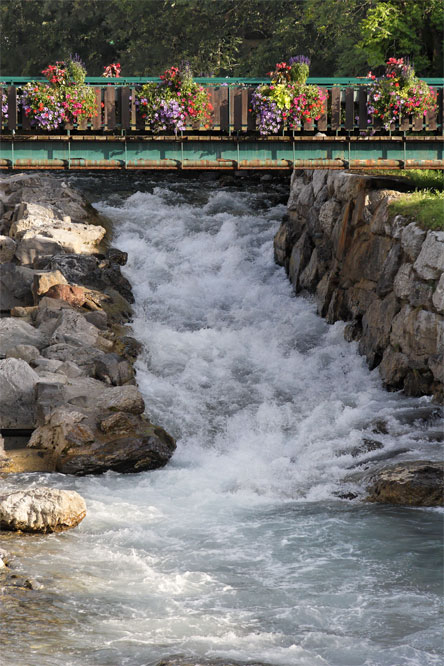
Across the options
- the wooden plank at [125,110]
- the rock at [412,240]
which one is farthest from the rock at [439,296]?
the wooden plank at [125,110]

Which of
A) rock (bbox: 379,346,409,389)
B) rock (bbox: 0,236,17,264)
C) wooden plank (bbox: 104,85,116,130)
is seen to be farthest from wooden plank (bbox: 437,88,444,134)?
rock (bbox: 0,236,17,264)

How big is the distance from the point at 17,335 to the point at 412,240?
785 centimetres

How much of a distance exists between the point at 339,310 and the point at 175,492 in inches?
312

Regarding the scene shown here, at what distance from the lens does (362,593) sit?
35.6 ft

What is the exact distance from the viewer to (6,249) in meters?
23.7

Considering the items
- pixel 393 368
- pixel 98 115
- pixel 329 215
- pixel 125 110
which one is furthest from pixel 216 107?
pixel 393 368

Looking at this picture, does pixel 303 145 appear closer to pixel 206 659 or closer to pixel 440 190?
pixel 440 190

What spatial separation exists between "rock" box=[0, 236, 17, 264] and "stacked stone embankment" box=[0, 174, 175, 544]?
0.09 feet

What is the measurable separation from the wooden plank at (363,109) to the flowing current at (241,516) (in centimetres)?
467

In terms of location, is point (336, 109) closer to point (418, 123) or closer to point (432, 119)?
point (418, 123)

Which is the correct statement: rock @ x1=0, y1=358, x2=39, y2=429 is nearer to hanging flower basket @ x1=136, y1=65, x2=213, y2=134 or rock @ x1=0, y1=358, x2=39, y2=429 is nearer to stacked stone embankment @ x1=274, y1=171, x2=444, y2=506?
hanging flower basket @ x1=136, y1=65, x2=213, y2=134

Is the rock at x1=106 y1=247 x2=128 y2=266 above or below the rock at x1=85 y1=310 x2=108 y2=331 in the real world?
above

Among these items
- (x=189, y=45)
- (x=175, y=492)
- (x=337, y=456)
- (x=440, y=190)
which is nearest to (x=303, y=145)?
(x=440, y=190)

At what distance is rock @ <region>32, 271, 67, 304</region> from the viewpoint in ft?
69.2
